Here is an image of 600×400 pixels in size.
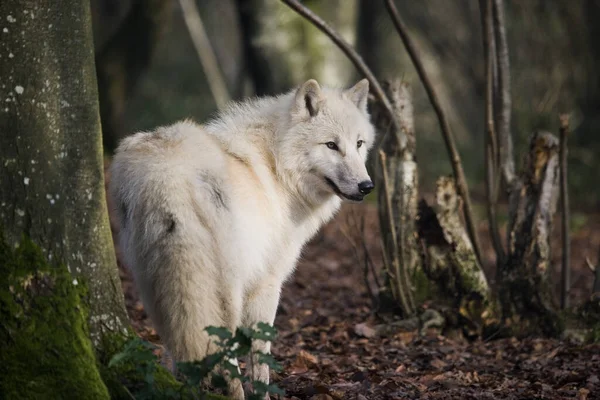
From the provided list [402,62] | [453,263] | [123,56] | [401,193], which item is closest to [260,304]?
[401,193]

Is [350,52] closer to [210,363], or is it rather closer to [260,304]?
[260,304]

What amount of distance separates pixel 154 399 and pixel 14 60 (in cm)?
167

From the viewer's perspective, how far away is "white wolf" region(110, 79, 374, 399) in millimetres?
3537

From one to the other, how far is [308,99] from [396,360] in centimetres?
202

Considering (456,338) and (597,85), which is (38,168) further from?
(597,85)

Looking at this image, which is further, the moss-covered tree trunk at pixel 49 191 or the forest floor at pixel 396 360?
the forest floor at pixel 396 360

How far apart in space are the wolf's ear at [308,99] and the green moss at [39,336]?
2208mm

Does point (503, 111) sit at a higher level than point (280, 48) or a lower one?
lower

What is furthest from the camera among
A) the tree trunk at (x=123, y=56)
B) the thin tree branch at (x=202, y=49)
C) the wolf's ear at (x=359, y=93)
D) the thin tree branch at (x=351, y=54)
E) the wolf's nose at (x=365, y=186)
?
the thin tree branch at (x=202, y=49)

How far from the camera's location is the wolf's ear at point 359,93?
5.40 metres

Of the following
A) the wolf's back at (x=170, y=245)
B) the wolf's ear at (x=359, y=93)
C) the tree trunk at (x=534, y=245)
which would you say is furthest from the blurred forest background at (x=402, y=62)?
the wolf's back at (x=170, y=245)

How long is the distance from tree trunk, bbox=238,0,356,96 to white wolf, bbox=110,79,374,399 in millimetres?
4843

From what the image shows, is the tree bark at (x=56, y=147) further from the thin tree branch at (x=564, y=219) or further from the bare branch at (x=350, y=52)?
the thin tree branch at (x=564, y=219)

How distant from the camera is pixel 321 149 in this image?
16.3 feet
